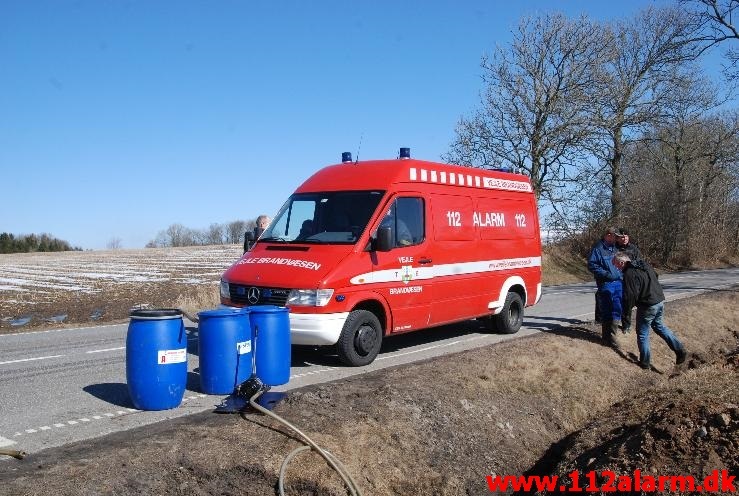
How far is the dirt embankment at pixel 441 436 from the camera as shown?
192 inches

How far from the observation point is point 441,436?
6629 millimetres

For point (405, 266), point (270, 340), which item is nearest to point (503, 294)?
point (405, 266)

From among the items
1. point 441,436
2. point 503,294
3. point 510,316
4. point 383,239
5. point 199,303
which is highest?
point 383,239

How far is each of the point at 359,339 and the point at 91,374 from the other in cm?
335

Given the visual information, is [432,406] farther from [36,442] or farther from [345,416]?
[36,442]

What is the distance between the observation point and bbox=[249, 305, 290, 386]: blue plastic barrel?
726 centimetres

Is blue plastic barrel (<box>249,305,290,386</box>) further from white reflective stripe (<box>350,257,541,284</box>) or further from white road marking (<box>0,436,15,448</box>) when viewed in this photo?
white road marking (<box>0,436,15,448</box>)

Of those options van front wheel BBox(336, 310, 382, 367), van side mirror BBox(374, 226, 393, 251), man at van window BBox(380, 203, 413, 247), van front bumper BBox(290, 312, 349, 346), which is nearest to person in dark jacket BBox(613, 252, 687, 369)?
man at van window BBox(380, 203, 413, 247)

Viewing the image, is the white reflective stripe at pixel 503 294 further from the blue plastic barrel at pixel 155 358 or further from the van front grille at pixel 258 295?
the blue plastic barrel at pixel 155 358

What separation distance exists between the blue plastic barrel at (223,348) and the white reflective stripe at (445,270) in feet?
6.04

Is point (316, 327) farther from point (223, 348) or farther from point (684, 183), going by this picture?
point (684, 183)

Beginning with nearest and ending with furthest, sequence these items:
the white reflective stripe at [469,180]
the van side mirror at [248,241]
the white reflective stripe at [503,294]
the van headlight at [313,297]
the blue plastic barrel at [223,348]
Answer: the blue plastic barrel at [223,348] → the van headlight at [313,297] → the white reflective stripe at [469,180] → the van side mirror at [248,241] → the white reflective stripe at [503,294]

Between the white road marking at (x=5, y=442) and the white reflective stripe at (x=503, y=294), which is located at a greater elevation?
the white reflective stripe at (x=503, y=294)

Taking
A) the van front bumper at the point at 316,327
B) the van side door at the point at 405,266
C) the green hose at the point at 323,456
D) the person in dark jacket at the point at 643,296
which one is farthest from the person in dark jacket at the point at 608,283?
the green hose at the point at 323,456
